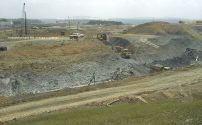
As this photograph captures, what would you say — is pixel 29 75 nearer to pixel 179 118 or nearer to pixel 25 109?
pixel 25 109

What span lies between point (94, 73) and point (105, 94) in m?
14.9

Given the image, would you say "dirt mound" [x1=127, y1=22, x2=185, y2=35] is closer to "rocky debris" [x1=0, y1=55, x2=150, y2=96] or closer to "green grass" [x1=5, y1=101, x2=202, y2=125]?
"rocky debris" [x1=0, y1=55, x2=150, y2=96]

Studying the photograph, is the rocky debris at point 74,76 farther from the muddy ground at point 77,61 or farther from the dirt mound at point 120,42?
the dirt mound at point 120,42

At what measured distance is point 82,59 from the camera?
6116 cm

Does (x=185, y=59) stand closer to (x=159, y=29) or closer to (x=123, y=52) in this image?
(x=123, y=52)

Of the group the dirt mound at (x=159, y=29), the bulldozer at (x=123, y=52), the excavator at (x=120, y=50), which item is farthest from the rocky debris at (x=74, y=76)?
the dirt mound at (x=159, y=29)

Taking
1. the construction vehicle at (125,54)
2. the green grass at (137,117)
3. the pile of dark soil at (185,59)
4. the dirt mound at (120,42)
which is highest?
the green grass at (137,117)

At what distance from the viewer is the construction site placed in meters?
38.9

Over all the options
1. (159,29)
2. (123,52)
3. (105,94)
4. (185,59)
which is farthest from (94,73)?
(159,29)

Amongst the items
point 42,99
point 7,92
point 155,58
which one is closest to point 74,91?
point 42,99

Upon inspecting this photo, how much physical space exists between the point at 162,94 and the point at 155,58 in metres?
33.2

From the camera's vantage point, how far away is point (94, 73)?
57.3m

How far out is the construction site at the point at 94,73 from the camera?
38.9 meters

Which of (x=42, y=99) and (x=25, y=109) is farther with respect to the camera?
(x=42, y=99)
